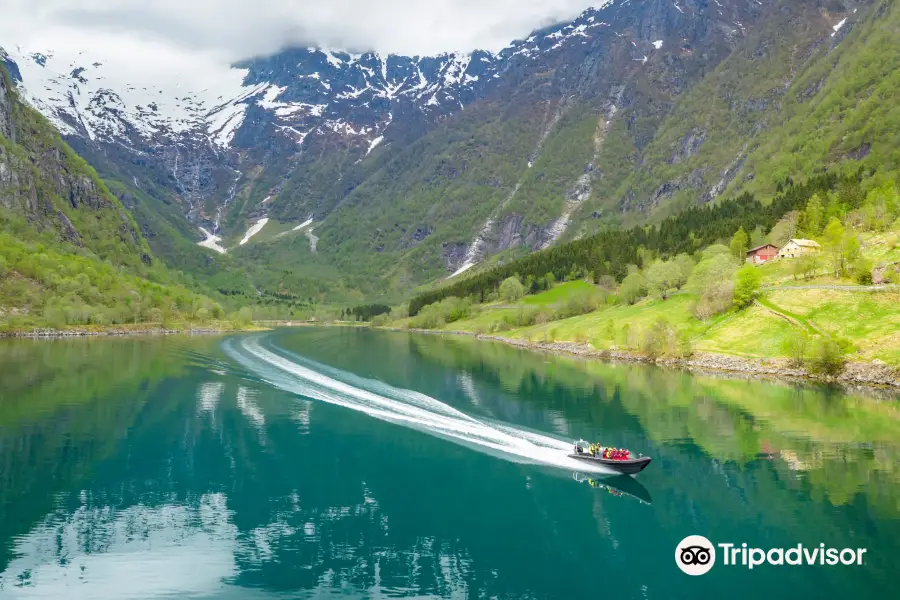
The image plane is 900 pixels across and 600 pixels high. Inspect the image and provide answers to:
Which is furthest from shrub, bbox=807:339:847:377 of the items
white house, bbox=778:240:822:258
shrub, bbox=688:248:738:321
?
white house, bbox=778:240:822:258

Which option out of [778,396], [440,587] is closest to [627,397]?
[778,396]

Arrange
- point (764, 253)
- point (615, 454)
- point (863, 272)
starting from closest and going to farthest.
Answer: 1. point (615, 454)
2. point (863, 272)
3. point (764, 253)

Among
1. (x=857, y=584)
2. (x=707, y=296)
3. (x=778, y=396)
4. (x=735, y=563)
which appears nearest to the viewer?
(x=857, y=584)

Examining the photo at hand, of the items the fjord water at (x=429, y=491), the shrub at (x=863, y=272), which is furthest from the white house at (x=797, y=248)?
the fjord water at (x=429, y=491)

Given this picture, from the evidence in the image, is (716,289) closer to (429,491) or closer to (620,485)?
(620,485)

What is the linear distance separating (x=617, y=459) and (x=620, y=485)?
2.30 meters

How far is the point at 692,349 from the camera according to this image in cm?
13338

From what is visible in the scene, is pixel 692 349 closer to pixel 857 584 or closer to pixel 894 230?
pixel 894 230

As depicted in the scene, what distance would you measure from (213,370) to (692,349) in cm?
10339

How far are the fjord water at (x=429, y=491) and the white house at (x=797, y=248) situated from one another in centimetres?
8800

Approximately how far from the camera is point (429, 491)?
50750mm

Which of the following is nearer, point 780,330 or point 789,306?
point 780,330

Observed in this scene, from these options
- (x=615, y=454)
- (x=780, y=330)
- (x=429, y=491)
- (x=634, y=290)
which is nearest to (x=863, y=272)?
(x=780, y=330)

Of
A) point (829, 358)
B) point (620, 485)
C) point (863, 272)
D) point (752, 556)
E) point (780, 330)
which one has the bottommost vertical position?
point (752, 556)
